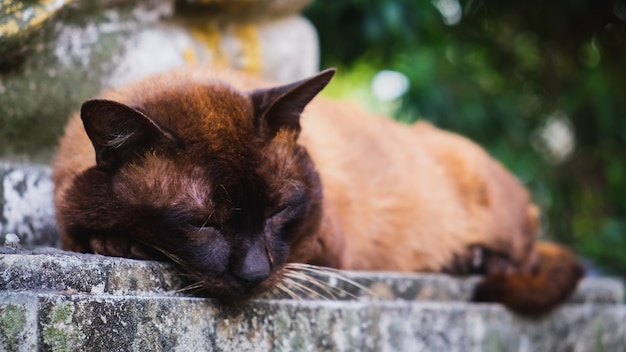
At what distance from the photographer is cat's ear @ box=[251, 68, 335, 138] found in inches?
95.4

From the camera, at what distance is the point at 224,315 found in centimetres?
238

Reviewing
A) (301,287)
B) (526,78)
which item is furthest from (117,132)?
(526,78)

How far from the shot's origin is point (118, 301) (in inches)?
83.1

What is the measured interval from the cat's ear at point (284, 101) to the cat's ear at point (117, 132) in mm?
328

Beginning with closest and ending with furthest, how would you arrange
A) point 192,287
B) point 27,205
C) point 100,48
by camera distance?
point 192,287
point 27,205
point 100,48

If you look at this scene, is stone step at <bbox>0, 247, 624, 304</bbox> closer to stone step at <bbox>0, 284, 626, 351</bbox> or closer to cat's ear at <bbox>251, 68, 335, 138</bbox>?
stone step at <bbox>0, 284, 626, 351</bbox>

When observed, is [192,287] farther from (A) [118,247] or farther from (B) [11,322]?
(B) [11,322]

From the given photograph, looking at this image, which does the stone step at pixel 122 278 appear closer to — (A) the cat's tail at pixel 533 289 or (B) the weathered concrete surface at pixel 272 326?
(B) the weathered concrete surface at pixel 272 326

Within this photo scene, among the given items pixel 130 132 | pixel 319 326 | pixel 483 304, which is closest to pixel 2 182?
pixel 130 132

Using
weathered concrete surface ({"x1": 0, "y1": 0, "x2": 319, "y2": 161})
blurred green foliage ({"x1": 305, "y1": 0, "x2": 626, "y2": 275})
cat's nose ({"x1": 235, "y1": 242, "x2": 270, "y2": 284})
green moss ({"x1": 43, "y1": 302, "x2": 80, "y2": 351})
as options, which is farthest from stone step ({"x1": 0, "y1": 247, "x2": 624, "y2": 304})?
blurred green foliage ({"x1": 305, "y1": 0, "x2": 626, "y2": 275})

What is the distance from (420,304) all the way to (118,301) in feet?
4.96

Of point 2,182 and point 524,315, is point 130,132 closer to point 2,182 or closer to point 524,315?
point 2,182

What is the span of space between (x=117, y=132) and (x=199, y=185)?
28 cm

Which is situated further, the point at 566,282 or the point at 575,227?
the point at 575,227
